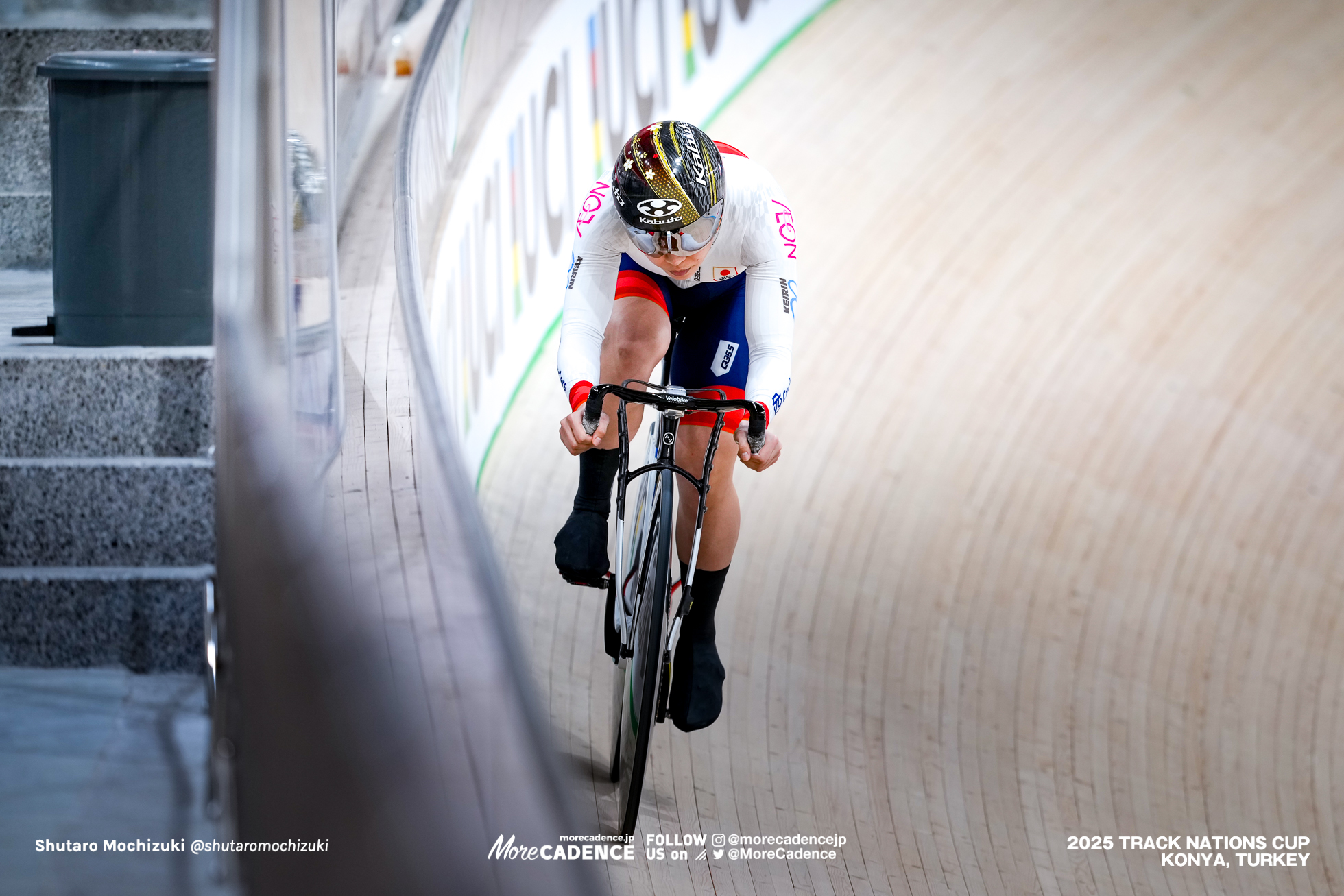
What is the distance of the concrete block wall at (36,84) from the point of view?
11.9 feet

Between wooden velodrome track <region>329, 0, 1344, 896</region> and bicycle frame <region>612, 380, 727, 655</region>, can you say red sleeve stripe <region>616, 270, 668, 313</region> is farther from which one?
wooden velodrome track <region>329, 0, 1344, 896</region>

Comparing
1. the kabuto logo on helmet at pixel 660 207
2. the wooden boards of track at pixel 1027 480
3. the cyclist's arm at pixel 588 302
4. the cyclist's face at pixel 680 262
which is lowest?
the wooden boards of track at pixel 1027 480

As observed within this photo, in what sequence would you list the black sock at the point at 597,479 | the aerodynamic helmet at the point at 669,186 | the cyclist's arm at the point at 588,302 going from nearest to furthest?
the aerodynamic helmet at the point at 669,186
the cyclist's arm at the point at 588,302
the black sock at the point at 597,479

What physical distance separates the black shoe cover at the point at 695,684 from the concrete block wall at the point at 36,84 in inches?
108

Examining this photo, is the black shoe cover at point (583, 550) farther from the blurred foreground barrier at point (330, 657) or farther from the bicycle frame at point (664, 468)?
the blurred foreground barrier at point (330, 657)

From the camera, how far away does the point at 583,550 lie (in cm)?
226

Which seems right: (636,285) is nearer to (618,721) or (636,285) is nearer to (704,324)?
(704,324)

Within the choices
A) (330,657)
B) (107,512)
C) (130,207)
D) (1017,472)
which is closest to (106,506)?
(107,512)

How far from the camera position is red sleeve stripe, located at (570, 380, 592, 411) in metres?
2.11

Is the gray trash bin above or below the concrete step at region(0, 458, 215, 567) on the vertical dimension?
above

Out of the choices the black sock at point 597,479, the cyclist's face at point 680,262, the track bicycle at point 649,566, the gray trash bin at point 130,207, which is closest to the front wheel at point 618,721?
the track bicycle at point 649,566

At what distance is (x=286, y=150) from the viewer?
1.81 meters

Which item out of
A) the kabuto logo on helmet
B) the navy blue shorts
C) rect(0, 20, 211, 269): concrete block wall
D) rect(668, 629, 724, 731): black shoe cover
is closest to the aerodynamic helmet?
the kabuto logo on helmet

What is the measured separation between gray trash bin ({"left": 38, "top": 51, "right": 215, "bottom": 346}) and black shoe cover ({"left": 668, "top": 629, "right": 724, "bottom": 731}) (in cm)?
164
